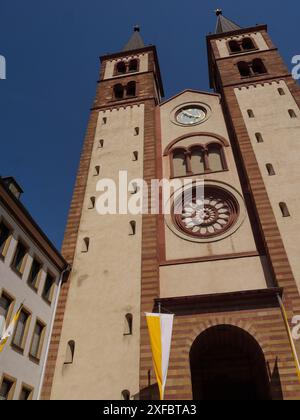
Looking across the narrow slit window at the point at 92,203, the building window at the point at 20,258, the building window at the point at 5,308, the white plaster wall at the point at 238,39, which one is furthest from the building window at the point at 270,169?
the white plaster wall at the point at 238,39

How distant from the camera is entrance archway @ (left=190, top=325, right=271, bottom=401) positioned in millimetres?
20464

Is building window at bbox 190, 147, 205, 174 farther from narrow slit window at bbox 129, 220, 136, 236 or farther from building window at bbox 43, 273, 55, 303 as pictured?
building window at bbox 43, 273, 55, 303

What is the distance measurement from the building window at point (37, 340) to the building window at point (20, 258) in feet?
9.71

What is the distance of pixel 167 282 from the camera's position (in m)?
21.4

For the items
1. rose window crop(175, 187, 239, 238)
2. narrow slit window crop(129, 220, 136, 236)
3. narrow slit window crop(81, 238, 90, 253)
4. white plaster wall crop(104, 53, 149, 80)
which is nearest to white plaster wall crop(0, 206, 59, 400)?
narrow slit window crop(81, 238, 90, 253)

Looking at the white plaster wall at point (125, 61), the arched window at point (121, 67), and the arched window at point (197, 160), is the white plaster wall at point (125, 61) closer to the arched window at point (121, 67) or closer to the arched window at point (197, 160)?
the arched window at point (121, 67)

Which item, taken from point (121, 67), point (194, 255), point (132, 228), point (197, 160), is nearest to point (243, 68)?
point (121, 67)

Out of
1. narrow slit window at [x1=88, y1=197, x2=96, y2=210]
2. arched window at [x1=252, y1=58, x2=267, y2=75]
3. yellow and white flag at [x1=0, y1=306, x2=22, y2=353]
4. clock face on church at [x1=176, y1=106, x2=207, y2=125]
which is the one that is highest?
arched window at [x1=252, y1=58, x2=267, y2=75]

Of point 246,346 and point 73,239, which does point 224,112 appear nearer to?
point 73,239

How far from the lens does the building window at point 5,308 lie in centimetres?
1684

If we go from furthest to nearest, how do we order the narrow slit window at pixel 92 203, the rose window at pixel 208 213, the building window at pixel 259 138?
the building window at pixel 259 138 < the narrow slit window at pixel 92 203 < the rose window at pixel 208 213

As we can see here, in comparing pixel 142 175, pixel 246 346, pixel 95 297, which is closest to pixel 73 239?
pixel 95 297

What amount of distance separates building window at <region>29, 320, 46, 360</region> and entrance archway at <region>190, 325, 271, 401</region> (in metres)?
7.93

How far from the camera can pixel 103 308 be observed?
67.8 ft
